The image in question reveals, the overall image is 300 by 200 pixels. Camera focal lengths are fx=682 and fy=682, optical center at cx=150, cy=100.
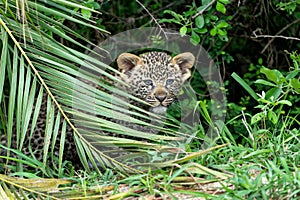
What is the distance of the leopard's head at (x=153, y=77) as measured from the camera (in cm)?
517

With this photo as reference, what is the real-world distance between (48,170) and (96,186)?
24.8 inches

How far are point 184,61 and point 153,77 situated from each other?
1.10ft

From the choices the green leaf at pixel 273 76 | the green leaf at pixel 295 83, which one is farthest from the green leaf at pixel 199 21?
the green leaf at pixel 295 83

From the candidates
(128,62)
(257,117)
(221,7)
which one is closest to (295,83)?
(257,117)

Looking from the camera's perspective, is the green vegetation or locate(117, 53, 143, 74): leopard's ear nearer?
the green vegetation

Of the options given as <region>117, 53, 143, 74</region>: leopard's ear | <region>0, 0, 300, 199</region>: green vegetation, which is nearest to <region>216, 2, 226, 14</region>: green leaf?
<region>0, 0, 300, 199</region>: green vegetation

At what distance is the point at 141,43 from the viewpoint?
6.43 m

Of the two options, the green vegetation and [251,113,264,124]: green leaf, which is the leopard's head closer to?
the green vegetation

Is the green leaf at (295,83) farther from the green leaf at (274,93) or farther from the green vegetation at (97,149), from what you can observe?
the green leaf at (274,93)

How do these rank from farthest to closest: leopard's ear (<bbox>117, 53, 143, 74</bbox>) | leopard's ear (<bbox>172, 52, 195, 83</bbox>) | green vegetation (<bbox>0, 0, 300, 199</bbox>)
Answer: leopard's ear (<bbox>172, 52, 195, 83</bbox>) → leopard's ear (<bbox>117, 53, 143, 74</bbox>) → green vegetation (<bbox>0, 0, 300, 199</bbox>)

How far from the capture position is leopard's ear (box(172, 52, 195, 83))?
5379 mm

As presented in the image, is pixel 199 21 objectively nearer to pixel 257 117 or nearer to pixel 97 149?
pixel 257 117

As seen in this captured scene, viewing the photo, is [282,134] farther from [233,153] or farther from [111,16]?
[111,16]

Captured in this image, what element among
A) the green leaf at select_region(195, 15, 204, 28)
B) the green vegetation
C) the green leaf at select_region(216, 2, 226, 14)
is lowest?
the green vegetation
